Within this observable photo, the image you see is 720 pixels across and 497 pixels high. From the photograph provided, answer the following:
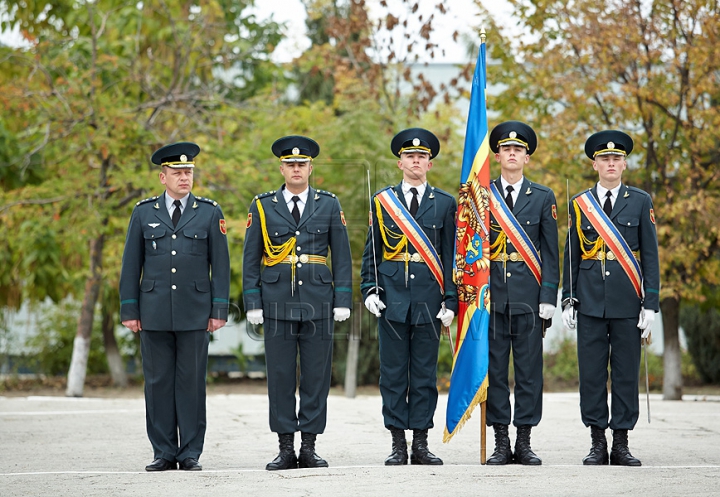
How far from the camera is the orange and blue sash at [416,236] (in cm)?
688

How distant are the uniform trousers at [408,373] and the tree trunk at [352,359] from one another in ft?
27.0

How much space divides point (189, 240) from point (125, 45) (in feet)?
30.2

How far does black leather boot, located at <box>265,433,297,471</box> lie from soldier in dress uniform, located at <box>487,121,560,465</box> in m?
1.32

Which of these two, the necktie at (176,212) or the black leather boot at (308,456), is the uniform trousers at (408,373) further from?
the necktie at (176,212)

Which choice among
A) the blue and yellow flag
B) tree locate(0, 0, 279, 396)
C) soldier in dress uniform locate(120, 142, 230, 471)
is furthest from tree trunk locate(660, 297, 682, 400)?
soldier in dress uniform locate(120, 142, 230, 471)

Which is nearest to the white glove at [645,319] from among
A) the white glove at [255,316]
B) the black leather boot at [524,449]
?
the black leather boot at [524,449]

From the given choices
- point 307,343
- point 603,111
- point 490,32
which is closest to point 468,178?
point 307,343

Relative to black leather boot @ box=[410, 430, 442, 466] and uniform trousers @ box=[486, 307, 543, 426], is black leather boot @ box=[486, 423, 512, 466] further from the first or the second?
black leather boot @ box=[410, 430, 442, 466]

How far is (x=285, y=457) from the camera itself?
6.62 meters

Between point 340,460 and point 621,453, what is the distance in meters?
1.93

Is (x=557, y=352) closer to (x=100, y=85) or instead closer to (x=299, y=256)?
(x=100, y=85)

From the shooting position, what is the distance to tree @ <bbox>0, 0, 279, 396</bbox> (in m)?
Answer: 14.0

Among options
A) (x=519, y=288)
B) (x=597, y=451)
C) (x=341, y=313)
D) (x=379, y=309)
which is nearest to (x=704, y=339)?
(x=597, y=451)

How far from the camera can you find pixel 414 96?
1616 cm
